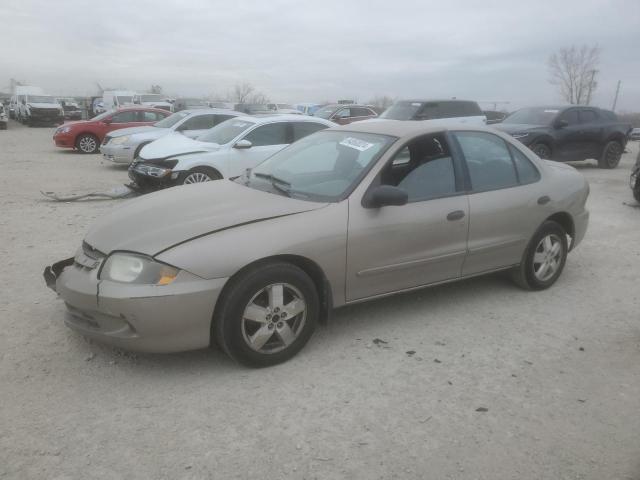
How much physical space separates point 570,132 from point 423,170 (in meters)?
10.7

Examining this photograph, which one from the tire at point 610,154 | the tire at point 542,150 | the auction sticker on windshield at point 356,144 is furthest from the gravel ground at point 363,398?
the tire at point 610,154

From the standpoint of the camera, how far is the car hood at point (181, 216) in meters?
3.29

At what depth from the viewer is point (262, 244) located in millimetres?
3277

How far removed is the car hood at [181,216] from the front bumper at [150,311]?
0.82 feet

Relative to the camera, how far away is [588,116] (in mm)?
13797

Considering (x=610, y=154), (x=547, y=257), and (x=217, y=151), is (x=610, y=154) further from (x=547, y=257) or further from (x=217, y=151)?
(x=547, y=257)

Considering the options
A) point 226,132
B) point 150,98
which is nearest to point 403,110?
point 226,132

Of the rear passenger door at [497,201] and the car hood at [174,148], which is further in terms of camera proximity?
the car hood at [174,148]

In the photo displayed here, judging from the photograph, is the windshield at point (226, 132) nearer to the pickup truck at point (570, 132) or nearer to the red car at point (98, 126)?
the pickup truck at point (570, 132)

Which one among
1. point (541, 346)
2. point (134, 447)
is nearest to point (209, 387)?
point (134, 447)

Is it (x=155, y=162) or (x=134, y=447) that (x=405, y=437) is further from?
(x=155, y=162)

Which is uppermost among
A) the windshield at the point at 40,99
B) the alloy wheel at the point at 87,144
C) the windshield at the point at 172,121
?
the windshield at the point at 172,121

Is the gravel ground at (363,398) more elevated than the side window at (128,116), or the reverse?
the side window at (128,116)

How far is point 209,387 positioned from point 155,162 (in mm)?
6265
